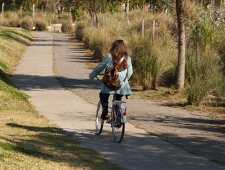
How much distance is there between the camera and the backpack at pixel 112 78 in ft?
32.1

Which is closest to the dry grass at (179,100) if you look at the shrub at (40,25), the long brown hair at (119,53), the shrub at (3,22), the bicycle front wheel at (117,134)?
the bicycle front wheel at (117,134)

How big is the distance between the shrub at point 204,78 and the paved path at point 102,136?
237 cm

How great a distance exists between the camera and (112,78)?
32.1ft

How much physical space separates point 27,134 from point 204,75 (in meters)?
6.12

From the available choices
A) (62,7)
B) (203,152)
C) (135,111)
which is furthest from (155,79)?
(62,7)

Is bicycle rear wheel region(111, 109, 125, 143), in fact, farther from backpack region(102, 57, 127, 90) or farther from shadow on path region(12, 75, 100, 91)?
shadow on path region(12, 75, 100, 91)

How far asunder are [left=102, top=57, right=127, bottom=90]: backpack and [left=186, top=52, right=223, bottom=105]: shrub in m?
4.23

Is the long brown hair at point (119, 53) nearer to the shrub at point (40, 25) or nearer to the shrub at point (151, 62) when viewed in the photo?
the shrub at point (151, 62)

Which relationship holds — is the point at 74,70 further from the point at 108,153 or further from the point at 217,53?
the point at 108,153

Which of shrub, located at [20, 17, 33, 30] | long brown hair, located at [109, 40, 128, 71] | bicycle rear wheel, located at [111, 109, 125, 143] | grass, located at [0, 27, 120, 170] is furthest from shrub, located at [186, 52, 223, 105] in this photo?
shrub, located at [20, 17, 33, 30]

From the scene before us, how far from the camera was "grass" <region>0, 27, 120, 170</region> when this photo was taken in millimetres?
7676

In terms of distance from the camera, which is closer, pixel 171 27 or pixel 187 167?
pixel 187 167

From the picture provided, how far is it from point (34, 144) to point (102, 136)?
161 centimetres

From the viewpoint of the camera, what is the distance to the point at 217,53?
54.4 ft
